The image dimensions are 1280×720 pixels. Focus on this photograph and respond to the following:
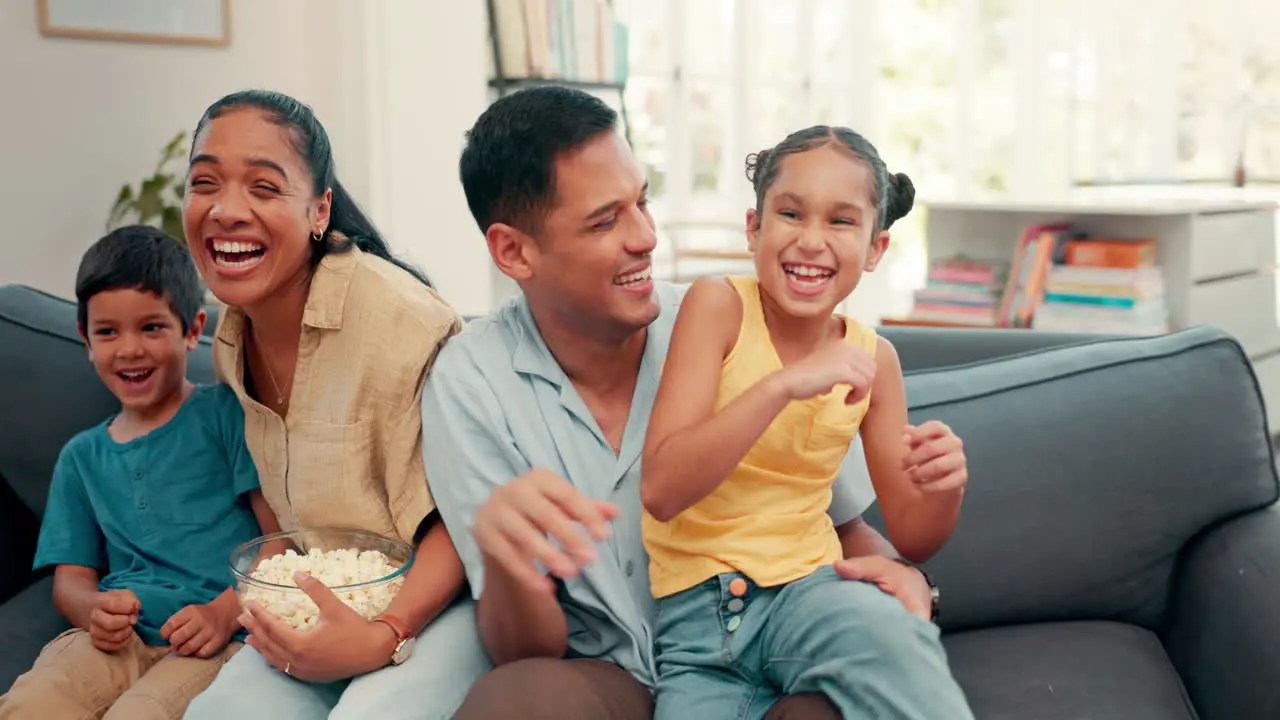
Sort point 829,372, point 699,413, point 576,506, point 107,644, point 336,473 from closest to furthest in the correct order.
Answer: point 576,506, point 829,372, point 699,413, point 336,473, point 107,644

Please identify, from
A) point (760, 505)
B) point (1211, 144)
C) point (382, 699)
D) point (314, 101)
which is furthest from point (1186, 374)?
point (1211, 144)

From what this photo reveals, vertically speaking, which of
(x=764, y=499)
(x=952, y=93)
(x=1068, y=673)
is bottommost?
(x=1068, y=673)

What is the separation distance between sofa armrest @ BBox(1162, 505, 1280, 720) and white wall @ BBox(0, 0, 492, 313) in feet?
9.61

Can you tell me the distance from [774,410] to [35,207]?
3.11 metres

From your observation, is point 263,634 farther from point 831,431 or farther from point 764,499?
point 831,431

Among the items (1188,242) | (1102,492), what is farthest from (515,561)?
(1188,242)

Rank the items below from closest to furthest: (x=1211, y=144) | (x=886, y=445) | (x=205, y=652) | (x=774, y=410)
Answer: (x=774, y=410) < (x=886, y=445) < (x=205, y=652) < (x=1211, y=144)

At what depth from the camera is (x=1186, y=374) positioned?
194 cm

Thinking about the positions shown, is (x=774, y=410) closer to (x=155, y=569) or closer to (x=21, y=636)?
(x=155, y=569)

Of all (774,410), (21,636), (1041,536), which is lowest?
(21,636)

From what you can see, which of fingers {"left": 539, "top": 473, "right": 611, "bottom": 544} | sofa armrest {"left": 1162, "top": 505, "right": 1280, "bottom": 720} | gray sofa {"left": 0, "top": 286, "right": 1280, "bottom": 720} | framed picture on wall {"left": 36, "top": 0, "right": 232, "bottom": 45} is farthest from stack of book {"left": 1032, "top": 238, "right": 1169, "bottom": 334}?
framed picture on wall {"left": 36, "top": 0, "right": 232, "bottom": 45}

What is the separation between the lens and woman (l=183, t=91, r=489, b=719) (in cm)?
160

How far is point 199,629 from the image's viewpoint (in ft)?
5.64

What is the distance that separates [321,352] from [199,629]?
428 millimetres
